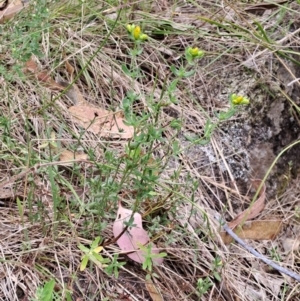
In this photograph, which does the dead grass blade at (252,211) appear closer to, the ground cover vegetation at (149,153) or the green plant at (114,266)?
the ground cover vegetation at (149,153)

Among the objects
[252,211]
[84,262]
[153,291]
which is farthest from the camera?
[252,211]

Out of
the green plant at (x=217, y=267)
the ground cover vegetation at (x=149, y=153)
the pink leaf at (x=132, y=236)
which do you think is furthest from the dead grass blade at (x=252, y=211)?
the pink leaf at (x=132, y=236)

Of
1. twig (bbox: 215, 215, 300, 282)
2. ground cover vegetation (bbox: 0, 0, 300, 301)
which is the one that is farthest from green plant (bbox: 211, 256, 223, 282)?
twig (bbox: 215, 215, 300, 282)

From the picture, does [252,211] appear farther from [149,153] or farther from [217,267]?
[149,153]

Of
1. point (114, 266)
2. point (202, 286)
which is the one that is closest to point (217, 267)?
point (202, 286)

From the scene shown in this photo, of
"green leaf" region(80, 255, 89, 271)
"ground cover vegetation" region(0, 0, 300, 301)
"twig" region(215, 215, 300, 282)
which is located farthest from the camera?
"twig" region(215, 215, 300, 282)

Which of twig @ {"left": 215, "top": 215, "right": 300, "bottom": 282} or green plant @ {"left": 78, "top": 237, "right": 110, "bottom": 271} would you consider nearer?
green plant @ {"left": 78, "top": 237, "right": 110, "bottom": 271}

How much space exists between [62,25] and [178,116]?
524 millimetres

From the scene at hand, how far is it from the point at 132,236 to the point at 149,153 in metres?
0.27

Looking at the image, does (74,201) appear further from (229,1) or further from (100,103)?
(229,1)

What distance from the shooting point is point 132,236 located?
5.08 feet

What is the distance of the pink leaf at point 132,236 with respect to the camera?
1532mm

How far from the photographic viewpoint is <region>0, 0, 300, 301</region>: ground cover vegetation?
149cm

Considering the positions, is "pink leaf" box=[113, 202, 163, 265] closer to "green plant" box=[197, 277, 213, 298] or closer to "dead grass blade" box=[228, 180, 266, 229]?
"green plant" box=[197, 277, 213, 298]
